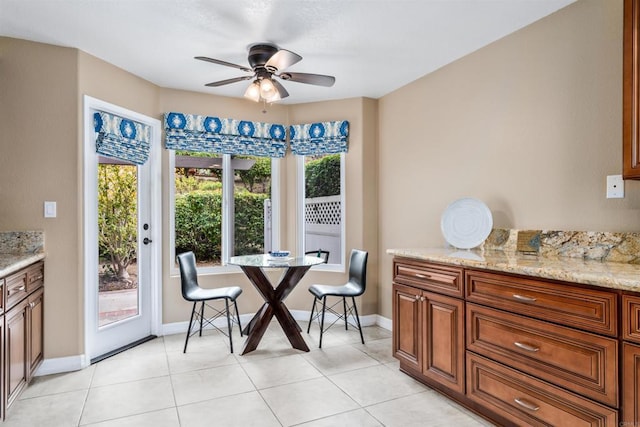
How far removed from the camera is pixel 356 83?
363cm

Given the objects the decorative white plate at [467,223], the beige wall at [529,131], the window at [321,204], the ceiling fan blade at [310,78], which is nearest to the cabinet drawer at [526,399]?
the decorative white plate at [467,223]

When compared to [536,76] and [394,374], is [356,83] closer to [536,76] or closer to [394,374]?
[536,76]

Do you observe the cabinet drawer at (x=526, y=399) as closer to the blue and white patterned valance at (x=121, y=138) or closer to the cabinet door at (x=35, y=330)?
the cabinet door at (x=35, y=330)

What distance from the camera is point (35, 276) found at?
262cm

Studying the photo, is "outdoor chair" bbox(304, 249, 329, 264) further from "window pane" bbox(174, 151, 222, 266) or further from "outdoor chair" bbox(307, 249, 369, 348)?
"window pane" bbox(174, 151, 222, 266)

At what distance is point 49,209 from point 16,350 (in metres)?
1.06

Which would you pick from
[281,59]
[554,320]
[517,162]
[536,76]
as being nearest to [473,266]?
[554,320]

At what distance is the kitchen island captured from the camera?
1521 mm

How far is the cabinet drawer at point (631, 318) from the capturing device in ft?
4.76

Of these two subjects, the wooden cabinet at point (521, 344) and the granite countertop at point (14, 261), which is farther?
the granite countertop at point (14, 261)

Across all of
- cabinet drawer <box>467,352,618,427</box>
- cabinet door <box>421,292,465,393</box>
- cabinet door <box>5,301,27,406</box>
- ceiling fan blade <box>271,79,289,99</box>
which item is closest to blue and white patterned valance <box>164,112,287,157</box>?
ceiling fan blade <box>271,79,289,99</box>

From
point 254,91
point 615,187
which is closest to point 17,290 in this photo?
point 254,91

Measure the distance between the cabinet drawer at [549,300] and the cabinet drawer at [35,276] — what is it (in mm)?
2840

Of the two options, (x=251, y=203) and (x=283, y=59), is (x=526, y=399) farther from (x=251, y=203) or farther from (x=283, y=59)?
(x=251, y=203)
